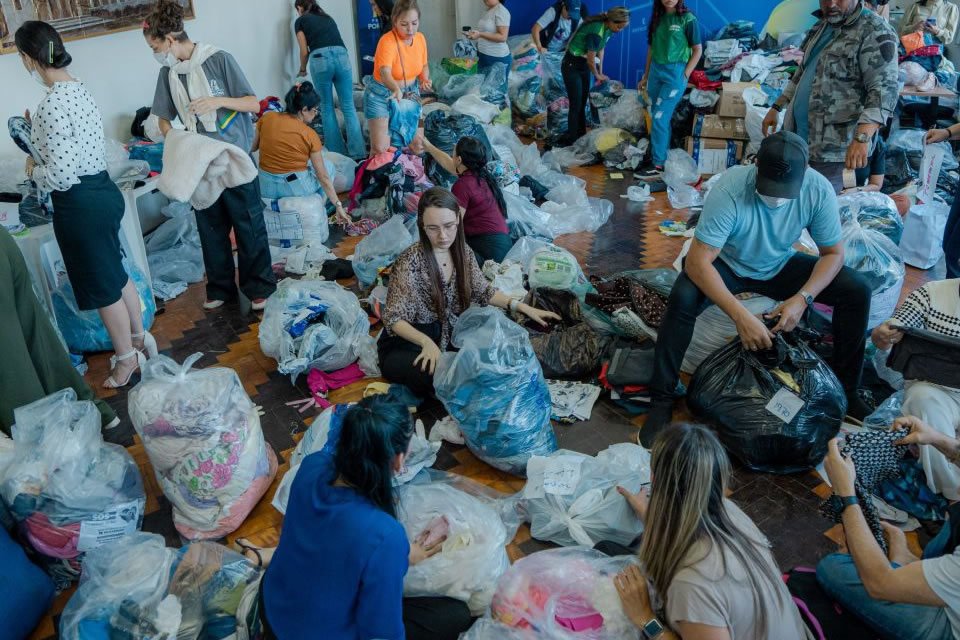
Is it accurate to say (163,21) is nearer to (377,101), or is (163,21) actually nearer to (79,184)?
(79,184)

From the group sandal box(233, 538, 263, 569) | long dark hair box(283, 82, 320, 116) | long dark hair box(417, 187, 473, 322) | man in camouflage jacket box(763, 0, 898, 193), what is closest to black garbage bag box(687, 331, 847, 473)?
long dark hair box(417, 187, 473, 322)

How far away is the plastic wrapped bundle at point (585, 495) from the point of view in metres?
2.57

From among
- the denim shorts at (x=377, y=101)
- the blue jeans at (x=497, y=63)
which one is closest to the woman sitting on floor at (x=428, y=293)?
the denim shorts at (x=377, y=101)

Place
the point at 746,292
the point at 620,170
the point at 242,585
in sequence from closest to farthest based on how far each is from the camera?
the point at 242,585 → the point at 746,292 → the point at 620,170

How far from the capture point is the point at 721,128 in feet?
22.1

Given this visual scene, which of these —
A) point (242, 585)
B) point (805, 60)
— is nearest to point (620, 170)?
point (805, 60)

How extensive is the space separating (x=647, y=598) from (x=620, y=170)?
5662 mm

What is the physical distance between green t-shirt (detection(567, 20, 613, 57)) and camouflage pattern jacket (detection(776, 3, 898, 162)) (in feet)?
10.4

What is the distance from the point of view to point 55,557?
250 centimetres

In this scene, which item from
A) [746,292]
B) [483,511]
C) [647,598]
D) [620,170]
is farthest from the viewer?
[620,170]

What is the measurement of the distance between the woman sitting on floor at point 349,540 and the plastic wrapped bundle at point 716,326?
2.12 meters

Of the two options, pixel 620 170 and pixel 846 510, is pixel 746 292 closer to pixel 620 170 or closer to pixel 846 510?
pixel 846 510

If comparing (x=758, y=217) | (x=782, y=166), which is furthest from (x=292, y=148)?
(x=782, y=166)

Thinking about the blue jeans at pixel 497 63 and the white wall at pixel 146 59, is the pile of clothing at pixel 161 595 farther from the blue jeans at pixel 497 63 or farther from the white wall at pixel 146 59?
the blue jeans at pixel 497 63
